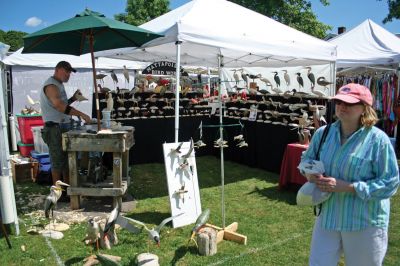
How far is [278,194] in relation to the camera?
5.30 m

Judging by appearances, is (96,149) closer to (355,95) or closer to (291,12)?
(355,95)

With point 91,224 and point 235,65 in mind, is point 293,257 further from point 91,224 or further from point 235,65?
point 235,65

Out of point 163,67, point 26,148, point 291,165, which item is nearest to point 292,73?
point 163,67

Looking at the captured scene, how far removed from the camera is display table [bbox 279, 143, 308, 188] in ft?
17.0

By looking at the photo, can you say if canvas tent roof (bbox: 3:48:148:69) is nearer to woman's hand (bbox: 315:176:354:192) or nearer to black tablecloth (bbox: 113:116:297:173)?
black tablecloth (bbox: 113:116:297:173)

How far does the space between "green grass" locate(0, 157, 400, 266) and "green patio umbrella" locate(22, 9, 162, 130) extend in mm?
1511

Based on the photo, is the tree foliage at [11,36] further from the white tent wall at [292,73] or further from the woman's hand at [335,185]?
the woman's hand at [335,185]

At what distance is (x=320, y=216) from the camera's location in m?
2.19

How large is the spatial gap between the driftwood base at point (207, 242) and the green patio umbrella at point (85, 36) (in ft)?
6.77

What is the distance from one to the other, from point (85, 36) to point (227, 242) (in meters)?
3.24

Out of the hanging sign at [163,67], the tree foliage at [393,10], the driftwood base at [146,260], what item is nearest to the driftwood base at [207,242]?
the driftwood base at [146,260]

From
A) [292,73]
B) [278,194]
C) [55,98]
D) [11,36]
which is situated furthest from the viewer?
[11,36]

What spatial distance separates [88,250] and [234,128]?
435 cm

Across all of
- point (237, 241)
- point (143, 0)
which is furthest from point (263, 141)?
point (143, 0)
